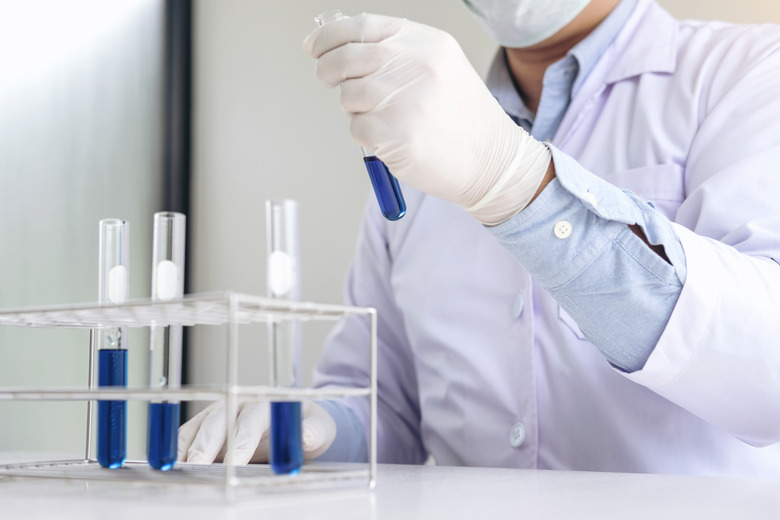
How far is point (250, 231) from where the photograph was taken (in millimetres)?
3156

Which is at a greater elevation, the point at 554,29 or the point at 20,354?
the point at 554,29

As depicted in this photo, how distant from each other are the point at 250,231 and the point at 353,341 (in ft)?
4.92

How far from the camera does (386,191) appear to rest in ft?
3.19

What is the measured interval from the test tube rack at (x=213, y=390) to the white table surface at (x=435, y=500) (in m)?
0.02

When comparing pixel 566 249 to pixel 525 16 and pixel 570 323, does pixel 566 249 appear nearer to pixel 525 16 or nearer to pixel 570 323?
pixel 570 323

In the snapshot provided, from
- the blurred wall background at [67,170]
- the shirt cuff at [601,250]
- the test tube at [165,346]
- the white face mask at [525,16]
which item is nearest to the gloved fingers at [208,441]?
the test tube at [165,346]

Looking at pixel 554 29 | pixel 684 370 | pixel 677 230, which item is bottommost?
pixel 684 370

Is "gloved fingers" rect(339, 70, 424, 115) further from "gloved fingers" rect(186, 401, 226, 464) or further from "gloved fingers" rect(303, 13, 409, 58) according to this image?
"gloved fingers" rect(186, 401, 226, 464)

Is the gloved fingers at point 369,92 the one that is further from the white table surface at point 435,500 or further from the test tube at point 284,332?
the white table surface at point 435,500

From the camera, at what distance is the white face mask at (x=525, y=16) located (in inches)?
58.8

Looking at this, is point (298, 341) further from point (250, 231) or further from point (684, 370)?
point (250, 231)

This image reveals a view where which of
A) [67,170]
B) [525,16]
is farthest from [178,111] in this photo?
[525,16]

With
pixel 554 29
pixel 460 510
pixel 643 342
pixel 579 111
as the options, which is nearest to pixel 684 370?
pixel 643 342

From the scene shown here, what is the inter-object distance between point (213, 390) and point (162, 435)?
23 centimetres
